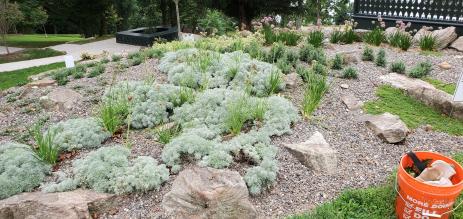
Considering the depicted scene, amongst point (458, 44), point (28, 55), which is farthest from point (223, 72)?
point (28, 55)

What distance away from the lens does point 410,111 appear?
514 centimetres

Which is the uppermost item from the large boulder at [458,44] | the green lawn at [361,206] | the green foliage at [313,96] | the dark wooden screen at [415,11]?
the dark wooden screen at [415,11]

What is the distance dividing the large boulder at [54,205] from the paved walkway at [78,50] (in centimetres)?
760

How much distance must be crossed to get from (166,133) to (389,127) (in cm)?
249

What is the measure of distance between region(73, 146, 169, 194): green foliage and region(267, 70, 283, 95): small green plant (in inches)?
82.1

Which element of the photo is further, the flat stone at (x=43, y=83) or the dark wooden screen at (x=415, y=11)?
the dark wooden screen at (x=415, y=11)

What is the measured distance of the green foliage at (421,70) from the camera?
6312 millimetres

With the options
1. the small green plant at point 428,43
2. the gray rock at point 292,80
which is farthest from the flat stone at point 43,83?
the small green plant at point 428,43

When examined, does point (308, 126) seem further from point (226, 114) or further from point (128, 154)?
point (128, 154)

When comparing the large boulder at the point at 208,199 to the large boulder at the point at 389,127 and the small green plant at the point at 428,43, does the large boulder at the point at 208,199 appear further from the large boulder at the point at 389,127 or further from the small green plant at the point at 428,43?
the small green plant at the point at 428,43

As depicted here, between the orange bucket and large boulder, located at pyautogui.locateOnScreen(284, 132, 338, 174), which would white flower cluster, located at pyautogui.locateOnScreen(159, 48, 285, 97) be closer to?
large boulder, located at pyautogui.locateOnScreen(284, 132, 338, 174)

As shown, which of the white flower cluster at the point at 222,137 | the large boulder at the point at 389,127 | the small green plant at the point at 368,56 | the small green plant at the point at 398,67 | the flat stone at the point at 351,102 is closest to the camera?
the white flower cluster at the point at 222,137

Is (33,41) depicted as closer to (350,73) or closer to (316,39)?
(316,39)

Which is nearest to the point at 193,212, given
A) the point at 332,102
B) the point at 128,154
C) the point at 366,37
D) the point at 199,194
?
the point at 199,194
